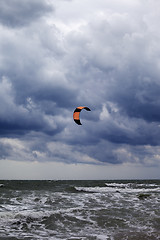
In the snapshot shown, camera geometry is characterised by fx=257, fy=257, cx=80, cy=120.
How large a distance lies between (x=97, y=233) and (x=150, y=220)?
12.9 ft

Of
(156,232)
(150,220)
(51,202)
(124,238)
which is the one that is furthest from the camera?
(51,202)

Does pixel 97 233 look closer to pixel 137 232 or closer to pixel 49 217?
pixel 137 232

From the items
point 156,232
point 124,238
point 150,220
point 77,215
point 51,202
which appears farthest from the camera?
point 51,202

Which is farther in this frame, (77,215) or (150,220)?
(77,215)

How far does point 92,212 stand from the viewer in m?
15.6

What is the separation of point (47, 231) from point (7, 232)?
1727 millimetres

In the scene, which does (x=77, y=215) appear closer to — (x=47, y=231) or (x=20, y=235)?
(x=47, y=231)

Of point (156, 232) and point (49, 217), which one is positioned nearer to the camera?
point (156, 232)

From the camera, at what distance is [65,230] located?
1167 centimetres

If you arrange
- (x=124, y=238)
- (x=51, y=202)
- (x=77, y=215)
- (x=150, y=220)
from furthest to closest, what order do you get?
(x=51, y=202), (x=77, y=215), (x=150, y=220), (x=124, y=238)

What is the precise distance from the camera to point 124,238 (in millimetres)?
10086

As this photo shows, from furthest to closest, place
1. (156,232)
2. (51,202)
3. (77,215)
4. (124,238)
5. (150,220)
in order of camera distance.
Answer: (51,202), (77,215), (150,220), (156,232), (124,238)

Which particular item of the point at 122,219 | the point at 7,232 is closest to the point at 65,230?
the point at 7,232

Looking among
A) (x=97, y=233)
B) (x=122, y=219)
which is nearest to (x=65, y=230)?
(x=97, y=233)
